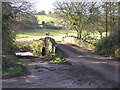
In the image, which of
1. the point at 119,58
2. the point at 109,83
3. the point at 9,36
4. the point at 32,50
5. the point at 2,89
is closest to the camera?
the point at 2,89

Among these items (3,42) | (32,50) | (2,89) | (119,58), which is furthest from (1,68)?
(32,50)

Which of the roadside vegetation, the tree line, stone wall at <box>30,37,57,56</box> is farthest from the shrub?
the tree line

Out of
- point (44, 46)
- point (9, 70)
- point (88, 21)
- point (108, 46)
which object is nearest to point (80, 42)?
point (88, 21)

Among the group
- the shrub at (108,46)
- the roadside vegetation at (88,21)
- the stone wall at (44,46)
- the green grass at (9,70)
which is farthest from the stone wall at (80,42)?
the green grass at (9,70)

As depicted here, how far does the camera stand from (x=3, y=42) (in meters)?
11.5

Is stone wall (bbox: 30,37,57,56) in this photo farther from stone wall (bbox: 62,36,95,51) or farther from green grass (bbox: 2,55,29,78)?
green grass (bbox: 2,55,29,78)

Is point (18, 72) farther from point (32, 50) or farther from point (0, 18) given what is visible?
point (32, 50)

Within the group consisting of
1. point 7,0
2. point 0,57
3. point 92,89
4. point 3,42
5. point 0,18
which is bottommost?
point 92,89

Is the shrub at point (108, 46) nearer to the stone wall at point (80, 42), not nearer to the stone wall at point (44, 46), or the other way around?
the stone wall at point (80, 42)

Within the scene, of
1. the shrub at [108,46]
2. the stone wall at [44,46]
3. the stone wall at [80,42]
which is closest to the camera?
the shrub at [108,46]

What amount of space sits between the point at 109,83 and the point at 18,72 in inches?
211

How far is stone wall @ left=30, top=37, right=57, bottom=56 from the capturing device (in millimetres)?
21400

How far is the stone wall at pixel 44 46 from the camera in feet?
70.2

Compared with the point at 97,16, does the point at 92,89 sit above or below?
below
